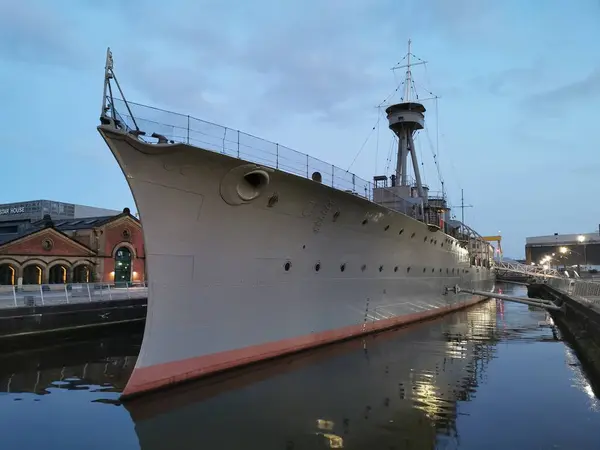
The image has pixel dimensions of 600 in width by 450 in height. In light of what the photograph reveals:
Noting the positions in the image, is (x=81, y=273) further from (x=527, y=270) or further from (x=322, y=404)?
(x=527, y=270)

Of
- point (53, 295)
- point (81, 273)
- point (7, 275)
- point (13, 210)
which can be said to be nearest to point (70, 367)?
point (53, 295)

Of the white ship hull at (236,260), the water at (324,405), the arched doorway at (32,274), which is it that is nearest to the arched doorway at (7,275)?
the arched doorway at (32,274)

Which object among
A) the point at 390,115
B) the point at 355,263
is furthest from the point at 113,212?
the point at 355,263

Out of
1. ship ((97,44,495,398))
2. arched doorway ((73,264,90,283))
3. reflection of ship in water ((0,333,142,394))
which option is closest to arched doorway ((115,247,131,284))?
arched doorway ((73,264,90,283))

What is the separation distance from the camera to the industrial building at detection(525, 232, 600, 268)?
87.8 meters

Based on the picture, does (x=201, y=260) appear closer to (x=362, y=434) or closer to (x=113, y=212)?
(x=362, y=434)

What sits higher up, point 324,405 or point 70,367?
point 324,405

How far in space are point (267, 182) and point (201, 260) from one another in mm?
2352

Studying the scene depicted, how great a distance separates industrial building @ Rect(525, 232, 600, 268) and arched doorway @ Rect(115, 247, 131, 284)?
81.7 meters

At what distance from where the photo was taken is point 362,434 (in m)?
6.84

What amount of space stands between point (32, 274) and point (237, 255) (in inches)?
957

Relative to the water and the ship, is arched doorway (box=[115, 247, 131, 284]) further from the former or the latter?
the ship

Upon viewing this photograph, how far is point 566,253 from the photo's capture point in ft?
285

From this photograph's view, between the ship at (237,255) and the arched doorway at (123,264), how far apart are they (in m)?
23.3
